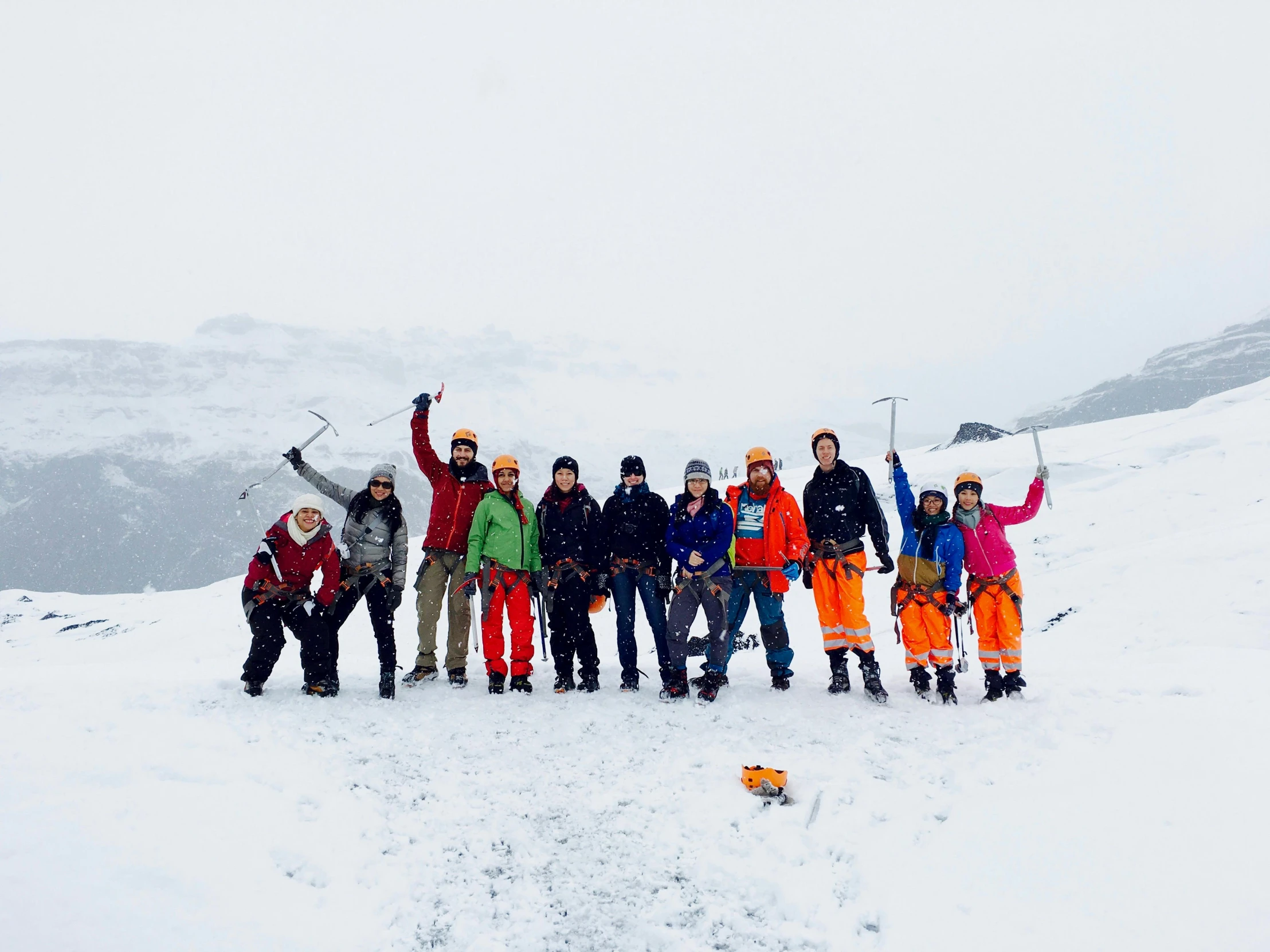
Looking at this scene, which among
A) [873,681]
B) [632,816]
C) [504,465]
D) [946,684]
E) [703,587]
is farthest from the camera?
[504,465]

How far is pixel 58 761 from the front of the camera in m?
4.56

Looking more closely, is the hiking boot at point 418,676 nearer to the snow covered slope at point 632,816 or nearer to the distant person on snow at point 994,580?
the snow covered slope at point 632,816

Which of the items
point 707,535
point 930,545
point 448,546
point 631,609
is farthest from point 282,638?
point 930,545

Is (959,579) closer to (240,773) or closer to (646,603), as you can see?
(646,603)

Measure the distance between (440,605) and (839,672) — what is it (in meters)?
4.71

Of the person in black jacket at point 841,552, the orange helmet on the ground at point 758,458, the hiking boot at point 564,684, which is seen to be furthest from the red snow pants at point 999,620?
the hiking boot at point 564,684

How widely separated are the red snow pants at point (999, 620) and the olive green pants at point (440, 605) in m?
5.74

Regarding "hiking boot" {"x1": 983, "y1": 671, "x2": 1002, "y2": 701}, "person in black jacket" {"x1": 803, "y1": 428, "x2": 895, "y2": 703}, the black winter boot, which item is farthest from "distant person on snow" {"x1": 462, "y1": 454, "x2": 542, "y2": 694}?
"hiking boot" {"x1": 983, "y1": 671, "x2": 1002, "y2": 701}

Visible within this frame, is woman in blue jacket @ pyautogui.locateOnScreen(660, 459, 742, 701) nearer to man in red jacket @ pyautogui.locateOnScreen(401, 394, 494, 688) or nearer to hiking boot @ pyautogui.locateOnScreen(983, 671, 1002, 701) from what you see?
hiking boot @ pyautogui.locateOnScreen(983, 671, 1002, 701)

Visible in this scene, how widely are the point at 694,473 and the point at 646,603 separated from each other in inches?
62.8

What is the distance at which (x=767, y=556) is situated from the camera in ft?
24.4

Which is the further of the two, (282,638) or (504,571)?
(504,571)

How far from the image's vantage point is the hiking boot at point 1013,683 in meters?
6.60

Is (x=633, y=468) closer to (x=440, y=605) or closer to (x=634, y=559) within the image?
(x=634, y=559)
